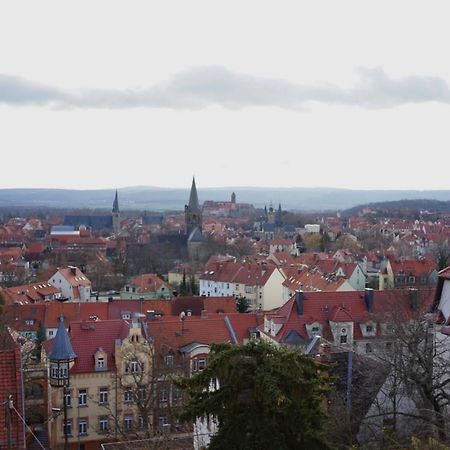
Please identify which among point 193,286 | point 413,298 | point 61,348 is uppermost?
point 61,348

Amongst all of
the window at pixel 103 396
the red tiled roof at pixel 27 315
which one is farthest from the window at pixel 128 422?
the red tiled roof at pixel 27 315

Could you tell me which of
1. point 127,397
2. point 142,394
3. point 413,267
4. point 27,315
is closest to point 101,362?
point 127,397

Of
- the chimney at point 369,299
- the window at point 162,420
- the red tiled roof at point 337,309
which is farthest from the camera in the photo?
the chimney at point 369,299

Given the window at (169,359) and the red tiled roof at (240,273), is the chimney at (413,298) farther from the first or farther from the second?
the red tiled roof at (240,273)

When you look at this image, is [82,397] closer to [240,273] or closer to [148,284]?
[148,284]

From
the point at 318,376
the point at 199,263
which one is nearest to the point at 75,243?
the point at 199,263

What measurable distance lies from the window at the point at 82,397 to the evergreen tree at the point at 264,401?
1973 centimetres

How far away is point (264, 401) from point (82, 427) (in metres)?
21.0

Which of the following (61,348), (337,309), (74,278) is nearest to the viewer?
(61,348)

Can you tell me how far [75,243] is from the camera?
116m

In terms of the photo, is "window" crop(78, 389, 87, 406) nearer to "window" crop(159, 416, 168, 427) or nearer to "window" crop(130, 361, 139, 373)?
"window" crop(130, 361, 139, 373)

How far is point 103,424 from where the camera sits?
96.7ft

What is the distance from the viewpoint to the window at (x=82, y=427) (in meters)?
29.0

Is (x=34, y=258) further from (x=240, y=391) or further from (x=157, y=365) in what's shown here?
(x=240, y=391)
